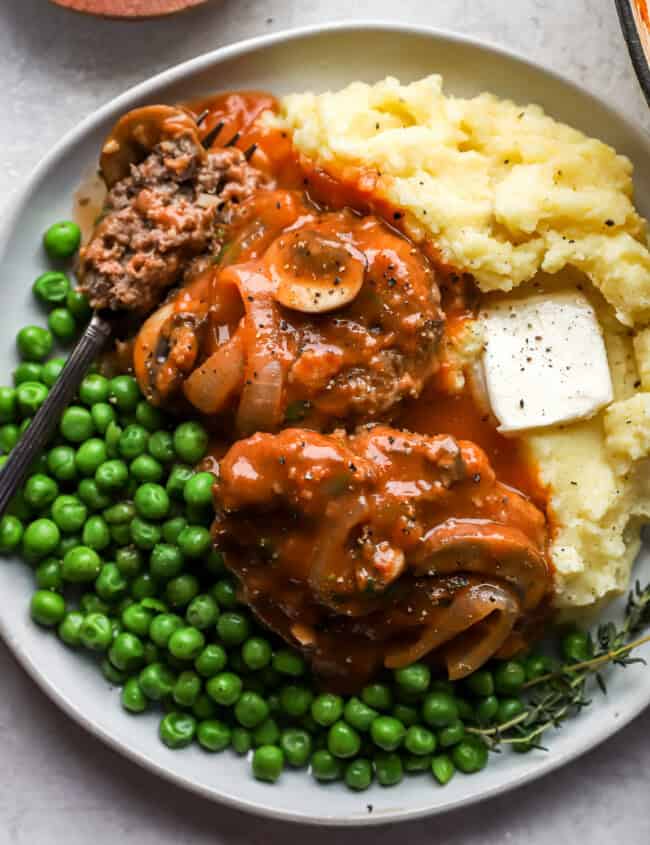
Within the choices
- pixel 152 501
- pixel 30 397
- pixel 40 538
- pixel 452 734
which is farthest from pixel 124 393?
pixel 452 734

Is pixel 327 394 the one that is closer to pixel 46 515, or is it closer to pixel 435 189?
pixel 435 189

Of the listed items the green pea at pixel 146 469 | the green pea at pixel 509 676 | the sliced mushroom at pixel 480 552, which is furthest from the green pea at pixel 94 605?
the green pea at pixel 509 676

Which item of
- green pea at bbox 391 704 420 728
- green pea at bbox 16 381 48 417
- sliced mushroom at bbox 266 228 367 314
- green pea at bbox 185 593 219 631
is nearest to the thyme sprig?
green pea at bbox 391 704 420 728

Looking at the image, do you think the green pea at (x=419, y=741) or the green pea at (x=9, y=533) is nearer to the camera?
the green pea at (x=419, y=741)

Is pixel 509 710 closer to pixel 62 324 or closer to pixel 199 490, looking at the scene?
pixel 199 490

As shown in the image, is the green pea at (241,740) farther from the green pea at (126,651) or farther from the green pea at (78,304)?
the green pea at (78,304)

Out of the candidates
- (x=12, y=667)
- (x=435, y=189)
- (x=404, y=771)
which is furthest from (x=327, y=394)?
(x=12, y=667)
